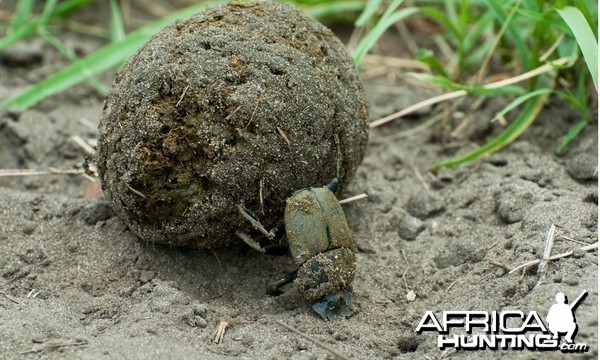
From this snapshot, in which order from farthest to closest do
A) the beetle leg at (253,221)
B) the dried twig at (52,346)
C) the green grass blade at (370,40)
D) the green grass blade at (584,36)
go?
1. the green grass blade at (370,40)
2. the green grass blade at (584,36)
3. the beetle leg at (253,221)
4. the dried twig at (52,346)

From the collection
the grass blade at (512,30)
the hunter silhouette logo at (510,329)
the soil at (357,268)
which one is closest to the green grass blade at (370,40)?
the grass blade at (512,30)

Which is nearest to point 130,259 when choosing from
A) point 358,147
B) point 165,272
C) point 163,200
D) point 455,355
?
point 165,272

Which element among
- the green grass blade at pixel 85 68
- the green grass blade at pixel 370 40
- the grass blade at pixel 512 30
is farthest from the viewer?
the green grass blade at pixel 85 68

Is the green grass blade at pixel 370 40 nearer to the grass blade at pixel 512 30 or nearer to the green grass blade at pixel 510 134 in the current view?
the grass blade at pixel 512 30

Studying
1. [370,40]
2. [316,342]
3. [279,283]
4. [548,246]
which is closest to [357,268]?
[279,283]

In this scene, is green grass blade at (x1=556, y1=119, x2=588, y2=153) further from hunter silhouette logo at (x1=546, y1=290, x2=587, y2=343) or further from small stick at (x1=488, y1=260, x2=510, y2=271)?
hunter silhouette logo at (x1=546, y1=290, x2=587, y2=343)

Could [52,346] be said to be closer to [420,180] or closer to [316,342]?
[316,342]
